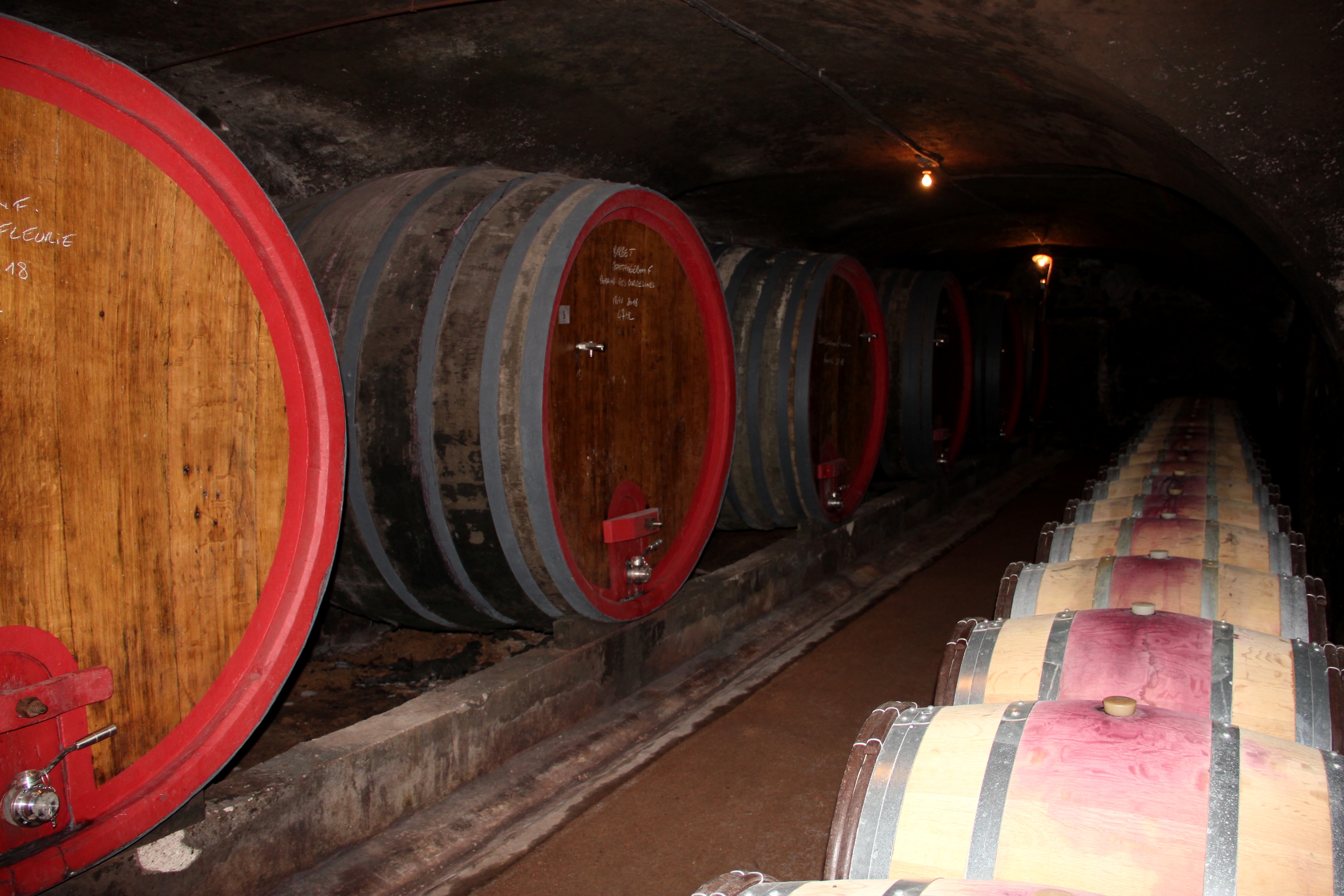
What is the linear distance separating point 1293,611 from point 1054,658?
0.85m

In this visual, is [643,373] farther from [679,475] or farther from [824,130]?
[824,130]

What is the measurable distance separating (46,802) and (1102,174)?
7.09 meters

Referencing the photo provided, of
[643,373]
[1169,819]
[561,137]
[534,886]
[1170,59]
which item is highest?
[561,137]

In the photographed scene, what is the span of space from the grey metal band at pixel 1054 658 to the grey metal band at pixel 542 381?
1.36 metres

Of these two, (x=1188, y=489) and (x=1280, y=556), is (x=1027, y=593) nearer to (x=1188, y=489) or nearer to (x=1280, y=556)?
(x=1280, y=556)

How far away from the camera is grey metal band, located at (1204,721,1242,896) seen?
3.84ft

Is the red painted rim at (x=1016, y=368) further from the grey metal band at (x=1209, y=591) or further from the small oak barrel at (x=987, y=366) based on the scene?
the grey metal band at (x=1209, y=591)

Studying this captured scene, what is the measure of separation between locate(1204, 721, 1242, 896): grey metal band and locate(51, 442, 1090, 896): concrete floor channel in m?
1.40

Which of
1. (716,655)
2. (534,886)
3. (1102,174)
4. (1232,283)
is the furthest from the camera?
(1232,283)

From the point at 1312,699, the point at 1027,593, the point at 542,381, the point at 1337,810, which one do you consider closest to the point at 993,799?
the point at 1337,810

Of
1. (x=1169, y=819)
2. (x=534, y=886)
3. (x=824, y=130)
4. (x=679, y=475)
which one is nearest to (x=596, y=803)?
(x=534, y=886)

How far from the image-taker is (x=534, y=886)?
2.28 metres

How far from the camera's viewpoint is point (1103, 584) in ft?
7.68

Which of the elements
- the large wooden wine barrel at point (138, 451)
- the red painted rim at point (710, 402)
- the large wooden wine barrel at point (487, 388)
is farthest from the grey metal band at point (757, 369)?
the large wooden wine barrel at point (138, 451)
